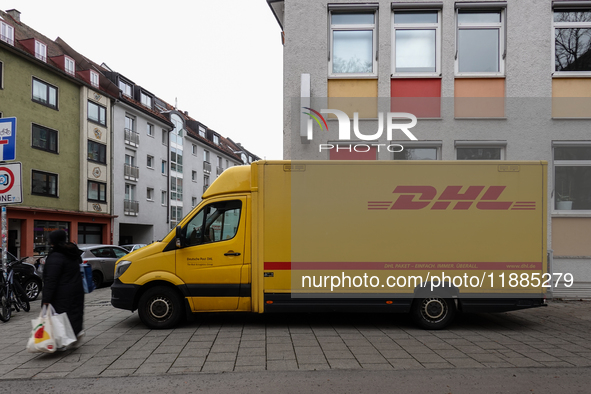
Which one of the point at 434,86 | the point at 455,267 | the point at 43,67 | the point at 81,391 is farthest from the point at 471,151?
the point at 43,67

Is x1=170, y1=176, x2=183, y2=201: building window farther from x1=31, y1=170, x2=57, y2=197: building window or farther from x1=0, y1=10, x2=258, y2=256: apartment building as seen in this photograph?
x1=31, y1=170, x2=57, y2=197: building window

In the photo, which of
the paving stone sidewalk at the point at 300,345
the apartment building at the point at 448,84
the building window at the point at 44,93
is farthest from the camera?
the building window at the point at 44,93

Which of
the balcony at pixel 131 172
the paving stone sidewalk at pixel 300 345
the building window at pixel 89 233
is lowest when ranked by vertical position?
the building window at pixel 89 233

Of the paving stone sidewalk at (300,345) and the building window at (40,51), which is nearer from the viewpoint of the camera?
the paving stone sidewalk at (300,345)

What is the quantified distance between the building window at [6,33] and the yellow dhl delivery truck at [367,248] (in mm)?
22808

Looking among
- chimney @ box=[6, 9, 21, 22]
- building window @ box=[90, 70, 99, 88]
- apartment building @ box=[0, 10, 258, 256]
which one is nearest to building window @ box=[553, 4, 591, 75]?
apartment building @ box=[0, 10, 258, 256]

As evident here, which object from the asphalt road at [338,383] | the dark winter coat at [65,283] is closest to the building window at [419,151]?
the asphalt road at [338,383]

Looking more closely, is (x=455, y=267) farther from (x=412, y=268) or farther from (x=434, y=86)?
(x=434, y=86)

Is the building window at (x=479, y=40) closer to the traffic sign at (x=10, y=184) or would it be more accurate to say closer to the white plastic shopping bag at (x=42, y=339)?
the traffic sign at (x=10, y=184)

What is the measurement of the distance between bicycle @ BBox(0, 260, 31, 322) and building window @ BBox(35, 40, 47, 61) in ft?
70.1

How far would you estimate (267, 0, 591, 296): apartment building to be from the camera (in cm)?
1100

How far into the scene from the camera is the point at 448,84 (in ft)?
36.7

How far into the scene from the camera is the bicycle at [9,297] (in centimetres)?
831

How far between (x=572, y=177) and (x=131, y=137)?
30705 mm
